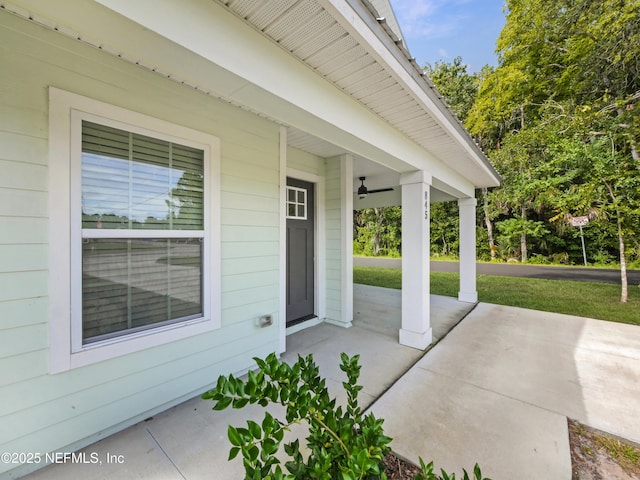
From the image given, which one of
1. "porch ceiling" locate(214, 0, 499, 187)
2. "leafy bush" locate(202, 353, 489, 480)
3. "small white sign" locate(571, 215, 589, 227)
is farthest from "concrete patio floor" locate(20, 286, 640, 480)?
"small white sign" locate(571, 215, 589, 227)

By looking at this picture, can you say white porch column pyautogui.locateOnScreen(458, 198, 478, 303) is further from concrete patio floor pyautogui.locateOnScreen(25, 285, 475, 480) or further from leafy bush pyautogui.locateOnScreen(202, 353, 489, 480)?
leafy bush pyautogui.locateOnScreen(202, 353, 489, 480)

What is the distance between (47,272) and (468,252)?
6681 mm

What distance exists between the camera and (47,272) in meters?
1.68

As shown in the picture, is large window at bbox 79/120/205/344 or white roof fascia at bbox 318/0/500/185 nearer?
white roof fascia at bbox 318/0/500/185

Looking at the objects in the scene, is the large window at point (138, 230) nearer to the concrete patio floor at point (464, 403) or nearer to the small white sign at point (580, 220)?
the concrete patio floor at point (464, 403)

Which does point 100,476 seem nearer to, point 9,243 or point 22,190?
point 9,243

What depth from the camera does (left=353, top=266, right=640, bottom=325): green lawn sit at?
17.6ft

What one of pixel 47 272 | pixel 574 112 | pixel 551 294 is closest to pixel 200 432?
pixel 47 272

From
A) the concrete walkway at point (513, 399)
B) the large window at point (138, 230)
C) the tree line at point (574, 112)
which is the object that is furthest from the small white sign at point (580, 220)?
the large window at point (138, 230)

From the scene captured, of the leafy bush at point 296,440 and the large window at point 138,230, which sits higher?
the large window at point 138,230

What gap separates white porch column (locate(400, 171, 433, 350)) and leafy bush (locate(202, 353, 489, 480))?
242 cm

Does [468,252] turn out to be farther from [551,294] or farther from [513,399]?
[513,399]

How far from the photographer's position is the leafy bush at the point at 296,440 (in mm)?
1016

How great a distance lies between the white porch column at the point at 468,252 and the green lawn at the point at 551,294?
65 centimetres
